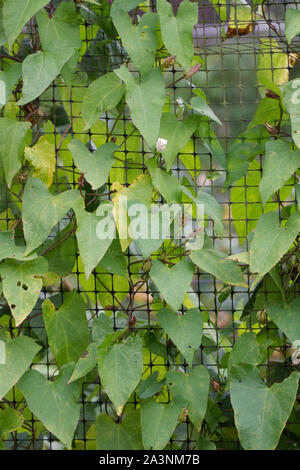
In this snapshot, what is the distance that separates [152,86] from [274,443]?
0.66 meters

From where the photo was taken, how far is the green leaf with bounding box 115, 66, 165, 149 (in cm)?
113

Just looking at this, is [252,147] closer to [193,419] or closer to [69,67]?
[69,67]

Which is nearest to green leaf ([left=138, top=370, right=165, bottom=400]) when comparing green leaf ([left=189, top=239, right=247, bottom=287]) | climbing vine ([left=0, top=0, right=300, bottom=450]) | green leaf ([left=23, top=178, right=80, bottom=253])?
climbing vine ([left=0, top=0, right=300, bottom=450])

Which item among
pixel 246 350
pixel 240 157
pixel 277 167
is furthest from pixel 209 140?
pixel 246 350

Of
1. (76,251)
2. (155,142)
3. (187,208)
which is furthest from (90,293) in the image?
(155,142)

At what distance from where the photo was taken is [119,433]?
1239mm

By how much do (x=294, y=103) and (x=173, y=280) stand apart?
378 millimetres

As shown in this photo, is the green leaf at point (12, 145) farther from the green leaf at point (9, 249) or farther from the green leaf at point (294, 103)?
the green leaf at point (294, 103)

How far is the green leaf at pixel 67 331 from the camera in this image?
122cm

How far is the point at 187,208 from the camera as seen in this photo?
1265mm

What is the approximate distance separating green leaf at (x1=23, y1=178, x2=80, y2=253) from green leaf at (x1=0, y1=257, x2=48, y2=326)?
0.14ft

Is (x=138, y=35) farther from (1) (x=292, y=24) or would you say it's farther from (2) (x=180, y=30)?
(1) (x=292, y=24)

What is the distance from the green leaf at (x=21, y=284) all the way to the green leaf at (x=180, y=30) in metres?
0.44

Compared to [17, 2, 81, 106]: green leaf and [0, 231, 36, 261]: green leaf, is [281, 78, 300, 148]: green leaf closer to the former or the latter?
[17, 2, 81, 106]: green leaf
